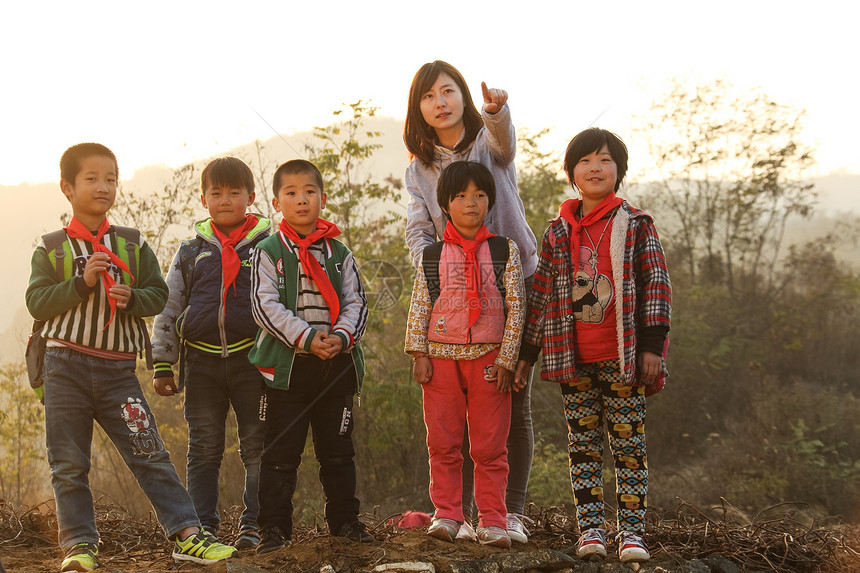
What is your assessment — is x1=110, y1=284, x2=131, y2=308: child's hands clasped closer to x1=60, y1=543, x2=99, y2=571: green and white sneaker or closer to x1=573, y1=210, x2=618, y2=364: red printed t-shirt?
x1=60, y1=543, x2=99, y2=571: green and white sneaker

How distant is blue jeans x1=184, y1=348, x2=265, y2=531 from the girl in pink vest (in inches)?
32.6

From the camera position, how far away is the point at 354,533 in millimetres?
3182

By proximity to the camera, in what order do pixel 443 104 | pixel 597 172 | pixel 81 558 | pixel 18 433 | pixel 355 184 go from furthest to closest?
pixel 18 433, pixel 355 184, pixel 443 104, pixel 597 172, pixel 81 558

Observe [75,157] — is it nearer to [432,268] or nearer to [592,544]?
[432,268]

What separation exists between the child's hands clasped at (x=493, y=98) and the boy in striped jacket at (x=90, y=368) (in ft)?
5.59

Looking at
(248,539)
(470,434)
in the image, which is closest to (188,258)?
(248,539)

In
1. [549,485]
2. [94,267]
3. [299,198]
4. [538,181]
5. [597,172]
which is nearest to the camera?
[94,267]

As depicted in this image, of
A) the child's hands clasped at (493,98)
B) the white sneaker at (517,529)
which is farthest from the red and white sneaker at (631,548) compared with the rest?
the child's hands clasped at (493,98)

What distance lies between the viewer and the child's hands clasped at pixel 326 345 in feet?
10.1

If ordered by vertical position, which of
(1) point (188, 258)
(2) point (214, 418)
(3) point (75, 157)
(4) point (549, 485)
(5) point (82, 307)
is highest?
(3) point (75, 157)

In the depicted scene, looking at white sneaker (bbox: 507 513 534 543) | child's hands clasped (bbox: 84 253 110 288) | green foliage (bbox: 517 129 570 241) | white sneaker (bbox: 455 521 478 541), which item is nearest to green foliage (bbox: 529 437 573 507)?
green foliage (bbox: 517 129 570 241)

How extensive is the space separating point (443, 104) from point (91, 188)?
1.64m

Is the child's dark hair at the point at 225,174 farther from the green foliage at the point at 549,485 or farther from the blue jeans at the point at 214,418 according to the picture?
the green foliage at the point at 549,485

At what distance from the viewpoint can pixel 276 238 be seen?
3.31 m
